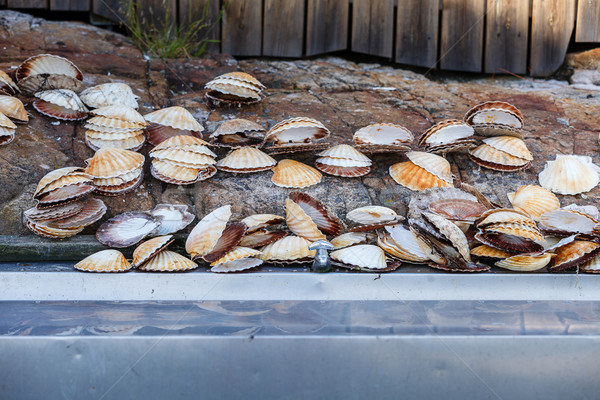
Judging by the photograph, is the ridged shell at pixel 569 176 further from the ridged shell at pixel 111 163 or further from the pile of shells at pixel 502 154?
the ridged shell at pixel 111 163

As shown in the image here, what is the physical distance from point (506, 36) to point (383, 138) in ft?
6.18

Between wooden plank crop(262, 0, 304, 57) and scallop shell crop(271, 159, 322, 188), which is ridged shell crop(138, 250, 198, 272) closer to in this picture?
scallop shell crop(271, 159, 322, 188)

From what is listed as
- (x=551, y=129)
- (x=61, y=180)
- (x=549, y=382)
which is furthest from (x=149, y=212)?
(x=551, y=129)

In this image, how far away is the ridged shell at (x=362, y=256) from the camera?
215cm

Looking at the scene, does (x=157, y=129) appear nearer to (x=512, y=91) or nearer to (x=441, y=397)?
(x=441, y=397)

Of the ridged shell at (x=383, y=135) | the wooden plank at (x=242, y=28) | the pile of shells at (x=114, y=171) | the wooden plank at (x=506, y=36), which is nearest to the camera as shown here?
the pile of shells at (x=114, y=171)

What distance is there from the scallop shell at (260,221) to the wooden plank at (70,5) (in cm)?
230

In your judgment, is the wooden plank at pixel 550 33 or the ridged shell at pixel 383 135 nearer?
the ridged shell at pixel 383 135

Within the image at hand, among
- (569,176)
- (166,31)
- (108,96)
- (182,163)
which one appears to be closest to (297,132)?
(182,163)

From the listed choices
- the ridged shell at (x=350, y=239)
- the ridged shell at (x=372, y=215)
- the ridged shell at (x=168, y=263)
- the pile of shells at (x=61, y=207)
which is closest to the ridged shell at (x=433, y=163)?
the ridged shell at (x=372, y=215)

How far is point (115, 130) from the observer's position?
266 cm

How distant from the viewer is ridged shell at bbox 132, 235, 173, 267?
2125mm

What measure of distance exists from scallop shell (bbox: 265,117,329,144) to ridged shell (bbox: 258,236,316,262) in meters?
0.56

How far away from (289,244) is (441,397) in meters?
0.91
